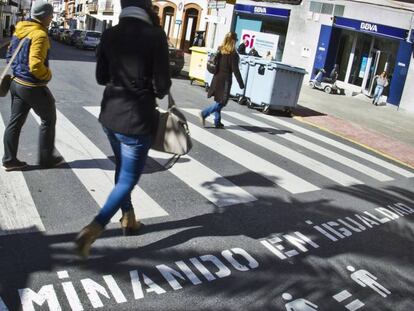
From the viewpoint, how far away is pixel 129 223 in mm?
4047

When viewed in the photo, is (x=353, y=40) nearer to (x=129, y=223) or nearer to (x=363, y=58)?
(x=363, y=58)

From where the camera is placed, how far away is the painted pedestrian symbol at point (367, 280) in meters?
3.88

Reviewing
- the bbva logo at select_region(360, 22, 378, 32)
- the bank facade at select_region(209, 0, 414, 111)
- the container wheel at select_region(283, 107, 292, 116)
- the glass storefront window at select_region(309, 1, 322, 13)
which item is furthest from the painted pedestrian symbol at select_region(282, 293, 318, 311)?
the glass storefront window at select_region(309, 1, 322, 13)

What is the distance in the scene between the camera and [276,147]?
8.59 m

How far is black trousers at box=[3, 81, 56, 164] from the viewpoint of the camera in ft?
16.9

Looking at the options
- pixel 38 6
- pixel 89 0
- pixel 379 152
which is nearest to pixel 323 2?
pixel 379 152

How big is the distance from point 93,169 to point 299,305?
3.18 meters

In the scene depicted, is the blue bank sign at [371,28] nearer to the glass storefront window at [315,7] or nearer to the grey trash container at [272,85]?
the glass storefront window at [315,7]

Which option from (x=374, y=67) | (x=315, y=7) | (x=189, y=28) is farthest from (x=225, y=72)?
(x=189, y=28)

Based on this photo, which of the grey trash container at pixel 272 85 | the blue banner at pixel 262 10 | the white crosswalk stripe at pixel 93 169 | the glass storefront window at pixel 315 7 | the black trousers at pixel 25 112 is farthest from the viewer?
the blue banner at pixel 262 10

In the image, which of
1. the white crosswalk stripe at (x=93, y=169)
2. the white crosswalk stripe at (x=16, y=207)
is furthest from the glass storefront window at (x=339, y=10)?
the white crosswalk stripe at (x=16, y=207)

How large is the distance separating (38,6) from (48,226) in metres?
2.28

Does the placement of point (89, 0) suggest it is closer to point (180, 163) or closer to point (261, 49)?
point (261, 49)

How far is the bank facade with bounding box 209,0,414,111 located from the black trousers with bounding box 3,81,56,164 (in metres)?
17.7
